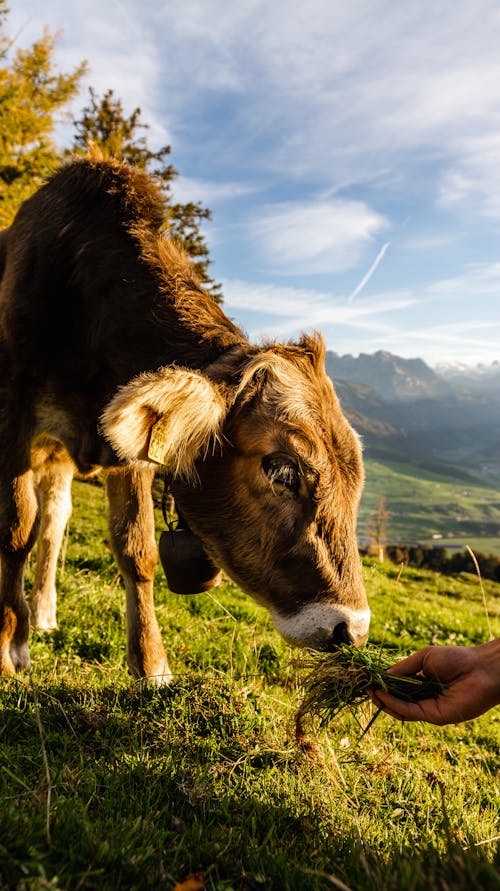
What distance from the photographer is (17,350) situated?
466 centimetres

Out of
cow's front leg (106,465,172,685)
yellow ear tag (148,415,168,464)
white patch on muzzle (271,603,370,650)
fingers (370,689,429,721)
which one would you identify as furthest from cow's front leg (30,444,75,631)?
fingers (370,689,429,721)

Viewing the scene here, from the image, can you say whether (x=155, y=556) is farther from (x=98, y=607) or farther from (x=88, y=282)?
(x=88, y=282)

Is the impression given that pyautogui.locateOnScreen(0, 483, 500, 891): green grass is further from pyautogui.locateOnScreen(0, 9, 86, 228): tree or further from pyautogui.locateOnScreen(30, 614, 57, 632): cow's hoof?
pyautogui.locateOnScreen(0, 9, 86, 228): tree

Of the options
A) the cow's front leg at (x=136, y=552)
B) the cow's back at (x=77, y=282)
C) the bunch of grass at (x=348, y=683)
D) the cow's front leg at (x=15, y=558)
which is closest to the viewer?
the bunch of grass at (x=348, y=683)

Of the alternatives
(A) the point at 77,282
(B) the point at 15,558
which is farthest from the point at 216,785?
(A) the point at 77,282

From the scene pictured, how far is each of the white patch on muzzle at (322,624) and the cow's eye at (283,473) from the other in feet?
2.39

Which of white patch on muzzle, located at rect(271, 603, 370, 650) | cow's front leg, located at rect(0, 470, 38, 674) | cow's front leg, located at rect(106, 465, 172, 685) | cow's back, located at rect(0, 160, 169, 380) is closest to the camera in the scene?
white patch on muzzle, located at rect(271, 603, 370, 650)

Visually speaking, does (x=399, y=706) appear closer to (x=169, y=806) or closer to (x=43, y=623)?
(x=169, y=806)

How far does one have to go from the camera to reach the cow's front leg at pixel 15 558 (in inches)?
183

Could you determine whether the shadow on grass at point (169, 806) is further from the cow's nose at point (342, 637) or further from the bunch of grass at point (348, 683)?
the cow's nose at point (342, 637)

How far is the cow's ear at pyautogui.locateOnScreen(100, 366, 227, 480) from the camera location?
3.35 metres

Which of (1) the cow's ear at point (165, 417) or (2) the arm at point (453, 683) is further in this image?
(1) the cow's ear at point (165, 417)

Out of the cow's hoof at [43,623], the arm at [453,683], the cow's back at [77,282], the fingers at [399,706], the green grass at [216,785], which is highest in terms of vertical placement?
the cow's back at [77,282]

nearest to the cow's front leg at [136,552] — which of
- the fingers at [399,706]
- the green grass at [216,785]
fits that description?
the green grass at [216,785]
